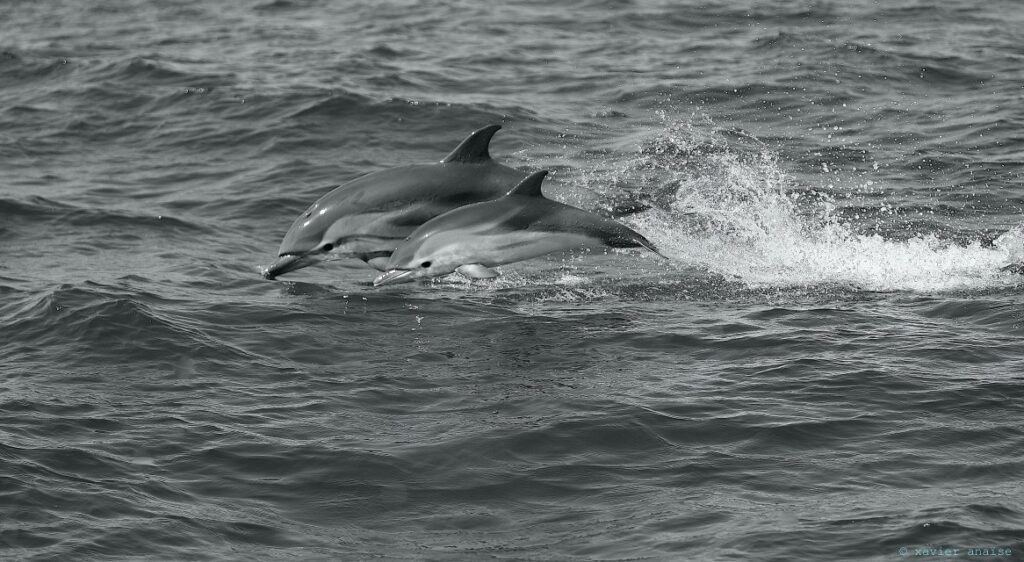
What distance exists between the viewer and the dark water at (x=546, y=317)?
931 cm

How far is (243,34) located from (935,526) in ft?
68.4

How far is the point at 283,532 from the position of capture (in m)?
9.17

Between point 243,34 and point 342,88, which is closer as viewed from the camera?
point 342,88

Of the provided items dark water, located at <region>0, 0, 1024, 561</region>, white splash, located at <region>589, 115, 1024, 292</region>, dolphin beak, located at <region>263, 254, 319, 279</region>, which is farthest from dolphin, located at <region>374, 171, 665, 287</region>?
white splash, located at <region>589, 115, 1024, 292</region>

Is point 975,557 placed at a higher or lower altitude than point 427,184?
lower

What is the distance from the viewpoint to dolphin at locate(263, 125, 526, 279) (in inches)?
496

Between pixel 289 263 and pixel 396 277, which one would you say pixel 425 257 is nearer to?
pixel 396 277

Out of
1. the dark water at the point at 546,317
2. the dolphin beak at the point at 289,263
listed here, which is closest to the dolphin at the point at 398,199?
the dolphin beak at the point at 289,263

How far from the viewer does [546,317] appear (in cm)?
1323

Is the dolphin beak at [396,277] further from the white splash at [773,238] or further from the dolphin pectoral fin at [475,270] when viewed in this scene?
the white splash at [773,238]

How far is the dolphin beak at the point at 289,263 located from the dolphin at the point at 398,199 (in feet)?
0.53

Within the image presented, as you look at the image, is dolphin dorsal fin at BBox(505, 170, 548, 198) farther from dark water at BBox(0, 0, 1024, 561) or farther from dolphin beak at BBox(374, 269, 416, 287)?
dark water at BBox(0, 0, 1024, 561)

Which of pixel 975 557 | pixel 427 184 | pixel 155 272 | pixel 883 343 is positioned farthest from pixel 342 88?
pixel 975 557

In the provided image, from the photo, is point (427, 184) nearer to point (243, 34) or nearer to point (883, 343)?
point (883, 343)
